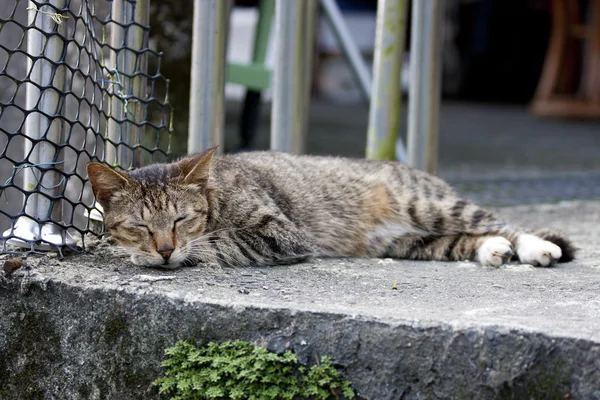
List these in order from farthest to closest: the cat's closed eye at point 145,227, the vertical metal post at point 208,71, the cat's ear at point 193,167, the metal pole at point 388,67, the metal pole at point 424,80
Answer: the metal pole at point 424,80
the metal pole at point 388,67
the vertical metal post at point 208,71
the cat's ear at point 193,167
the cat's closed eye at point 145,227

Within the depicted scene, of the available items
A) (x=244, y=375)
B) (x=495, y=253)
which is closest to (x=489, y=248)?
(x=495, y=253)

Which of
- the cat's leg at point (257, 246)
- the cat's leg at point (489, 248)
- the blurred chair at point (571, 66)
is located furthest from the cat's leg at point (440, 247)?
the blurred chair at point (571, 66)

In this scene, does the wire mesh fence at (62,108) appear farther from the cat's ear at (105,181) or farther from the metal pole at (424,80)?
the metal pole at (424,80)

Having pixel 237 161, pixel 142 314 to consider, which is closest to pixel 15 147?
pixel 237 161

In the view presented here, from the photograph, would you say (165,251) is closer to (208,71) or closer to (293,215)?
(293,215)

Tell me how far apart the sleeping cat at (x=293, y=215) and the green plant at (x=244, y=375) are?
1.60 ft

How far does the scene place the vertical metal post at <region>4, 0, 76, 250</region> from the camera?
8.64 ft

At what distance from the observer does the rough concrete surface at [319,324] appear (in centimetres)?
207

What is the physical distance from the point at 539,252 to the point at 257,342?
1.29m

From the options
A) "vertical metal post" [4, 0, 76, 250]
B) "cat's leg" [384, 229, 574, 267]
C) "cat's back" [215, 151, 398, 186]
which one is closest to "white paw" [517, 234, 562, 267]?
"cat's leg" [384, 229, 574, 267]

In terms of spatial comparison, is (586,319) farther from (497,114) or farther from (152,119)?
(497,114)

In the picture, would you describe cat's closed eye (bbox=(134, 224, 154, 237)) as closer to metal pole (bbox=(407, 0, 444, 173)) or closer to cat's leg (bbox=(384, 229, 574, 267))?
cat's leg (bbox=(384, 229, 574, 267))

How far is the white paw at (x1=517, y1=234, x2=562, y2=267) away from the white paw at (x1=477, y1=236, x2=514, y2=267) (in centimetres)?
6

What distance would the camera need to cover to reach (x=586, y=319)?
2.19m
